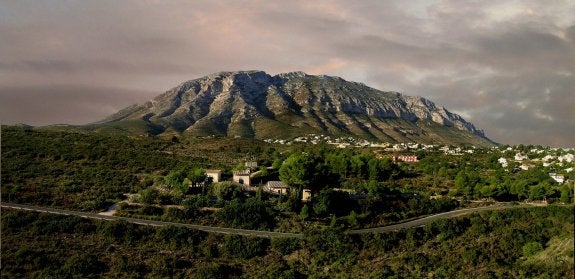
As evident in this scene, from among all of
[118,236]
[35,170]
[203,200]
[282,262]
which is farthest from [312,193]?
[35,170]

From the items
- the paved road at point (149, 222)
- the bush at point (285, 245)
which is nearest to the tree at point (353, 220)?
the paved road at point (149, 222)

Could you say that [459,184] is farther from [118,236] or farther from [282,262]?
[118,236]

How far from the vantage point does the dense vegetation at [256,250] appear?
35062mm

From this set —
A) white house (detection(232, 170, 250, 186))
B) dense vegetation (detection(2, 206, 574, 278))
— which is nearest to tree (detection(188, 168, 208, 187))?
white house (detection(232, 170, 250, 186))

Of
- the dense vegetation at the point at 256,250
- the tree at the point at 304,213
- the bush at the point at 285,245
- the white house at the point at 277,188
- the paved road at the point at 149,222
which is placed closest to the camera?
the dense vegetation at the point at 256,250

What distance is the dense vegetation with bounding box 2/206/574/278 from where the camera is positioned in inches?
1380

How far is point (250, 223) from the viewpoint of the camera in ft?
151

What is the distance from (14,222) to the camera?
4278 centimetres

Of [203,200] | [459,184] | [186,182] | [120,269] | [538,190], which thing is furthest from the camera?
[459,184]

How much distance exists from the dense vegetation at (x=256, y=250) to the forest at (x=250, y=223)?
99 mm

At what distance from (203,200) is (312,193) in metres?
13.9

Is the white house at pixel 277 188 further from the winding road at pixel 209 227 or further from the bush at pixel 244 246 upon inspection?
the bush at pixel 244 246

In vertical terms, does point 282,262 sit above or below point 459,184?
below

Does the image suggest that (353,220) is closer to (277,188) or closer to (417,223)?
(417,223)
